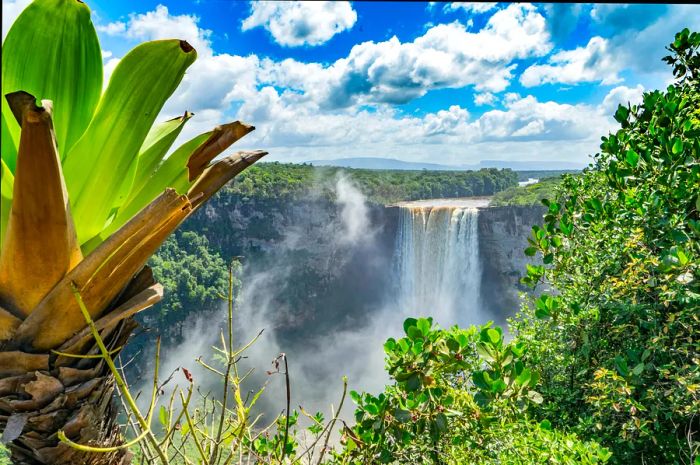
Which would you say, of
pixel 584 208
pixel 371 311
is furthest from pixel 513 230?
pixel 584 208

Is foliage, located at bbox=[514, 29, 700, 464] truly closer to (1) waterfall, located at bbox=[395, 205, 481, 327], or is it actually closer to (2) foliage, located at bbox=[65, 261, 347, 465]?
(2) foliage, located at bbox=[65, 261, 347, 465]

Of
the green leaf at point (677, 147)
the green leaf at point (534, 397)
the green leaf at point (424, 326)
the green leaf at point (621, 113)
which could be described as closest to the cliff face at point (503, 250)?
the green leaf at point (621, 113)

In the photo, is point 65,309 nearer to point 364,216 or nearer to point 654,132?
point 654,132

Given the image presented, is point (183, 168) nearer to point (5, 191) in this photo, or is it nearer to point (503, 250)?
point (5, 191)

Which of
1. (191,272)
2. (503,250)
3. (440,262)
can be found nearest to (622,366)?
(440,262)

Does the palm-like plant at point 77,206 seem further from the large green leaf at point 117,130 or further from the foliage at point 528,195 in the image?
the foliage at point 528,195

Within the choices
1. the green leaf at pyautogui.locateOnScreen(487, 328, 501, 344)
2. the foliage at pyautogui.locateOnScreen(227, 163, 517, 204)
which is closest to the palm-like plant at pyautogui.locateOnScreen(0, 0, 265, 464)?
the green leaf at pyautogui.locateOnScreen(487, 328, 501, 344)
